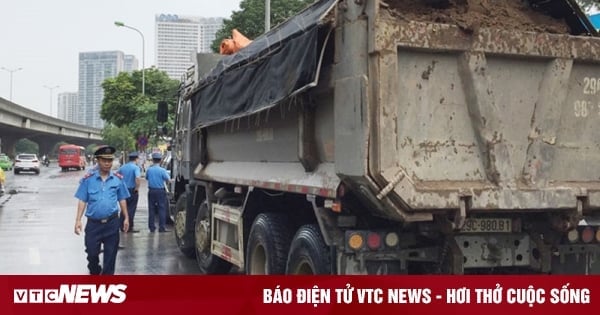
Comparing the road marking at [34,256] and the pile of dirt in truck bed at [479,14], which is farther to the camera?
the road marking at [34,256]

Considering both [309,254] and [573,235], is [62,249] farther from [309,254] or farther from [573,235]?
[573,235]

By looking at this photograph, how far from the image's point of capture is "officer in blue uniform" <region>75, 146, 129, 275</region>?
682 cm

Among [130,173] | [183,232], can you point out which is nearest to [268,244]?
[183,232]

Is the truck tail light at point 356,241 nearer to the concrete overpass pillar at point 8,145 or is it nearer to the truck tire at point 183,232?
the truck tire at point 183,232

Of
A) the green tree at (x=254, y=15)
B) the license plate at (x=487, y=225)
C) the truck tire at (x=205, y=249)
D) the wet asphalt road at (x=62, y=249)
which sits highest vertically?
the green tree at (x=254, y=15)

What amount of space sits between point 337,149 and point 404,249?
0.88 m

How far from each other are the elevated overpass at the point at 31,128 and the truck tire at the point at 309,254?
1974 inches

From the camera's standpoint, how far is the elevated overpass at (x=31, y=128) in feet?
181

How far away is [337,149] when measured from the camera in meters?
4.50

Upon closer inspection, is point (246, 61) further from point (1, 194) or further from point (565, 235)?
point (1, 194)

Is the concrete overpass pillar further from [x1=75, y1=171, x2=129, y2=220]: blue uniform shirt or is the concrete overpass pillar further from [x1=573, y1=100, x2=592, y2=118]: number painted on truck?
[x1=573, y1=100, x2=592, y2=118]: number painted on truck

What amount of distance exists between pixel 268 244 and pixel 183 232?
4435 millimetres

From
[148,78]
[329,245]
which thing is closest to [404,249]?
[329,245]

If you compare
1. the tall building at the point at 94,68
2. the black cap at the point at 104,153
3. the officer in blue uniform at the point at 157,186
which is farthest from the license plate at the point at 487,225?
the tall building at the point at 94,68
